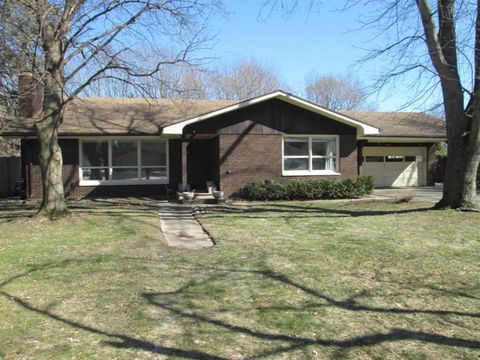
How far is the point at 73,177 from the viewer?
18.5 meters

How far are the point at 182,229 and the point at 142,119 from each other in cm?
1025

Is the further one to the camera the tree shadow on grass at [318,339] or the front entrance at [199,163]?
the front entrance at [199,163]

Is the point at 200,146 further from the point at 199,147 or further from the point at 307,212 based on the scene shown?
the point at 307,212

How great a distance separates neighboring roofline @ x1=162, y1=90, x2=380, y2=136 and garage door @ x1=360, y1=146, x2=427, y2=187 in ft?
18.4

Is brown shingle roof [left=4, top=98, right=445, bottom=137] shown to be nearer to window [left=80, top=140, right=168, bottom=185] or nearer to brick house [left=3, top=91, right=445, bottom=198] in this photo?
brick house [left=3, top=91, right=445, bottom=198]

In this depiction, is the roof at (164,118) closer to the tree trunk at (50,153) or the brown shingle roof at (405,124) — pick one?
the brown shingle roof at (405,124)

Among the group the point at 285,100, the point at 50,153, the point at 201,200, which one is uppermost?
the point at 285,100

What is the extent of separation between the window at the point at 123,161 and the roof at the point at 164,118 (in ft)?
2.79

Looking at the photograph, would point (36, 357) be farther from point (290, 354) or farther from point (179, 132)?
point (179, 132)

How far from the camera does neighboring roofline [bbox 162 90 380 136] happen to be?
666 inches

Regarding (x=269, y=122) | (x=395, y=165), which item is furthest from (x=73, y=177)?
(x=395, y=165)

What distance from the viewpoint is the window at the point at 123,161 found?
61.7 feet

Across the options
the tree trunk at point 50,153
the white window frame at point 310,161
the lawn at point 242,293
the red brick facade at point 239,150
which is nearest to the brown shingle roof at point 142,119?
the red brick facade at point 239,150

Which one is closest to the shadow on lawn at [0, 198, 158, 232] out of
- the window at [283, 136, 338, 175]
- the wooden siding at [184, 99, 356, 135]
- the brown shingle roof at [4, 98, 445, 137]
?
the brown shingle roof at [4, 98, 445, 137]
